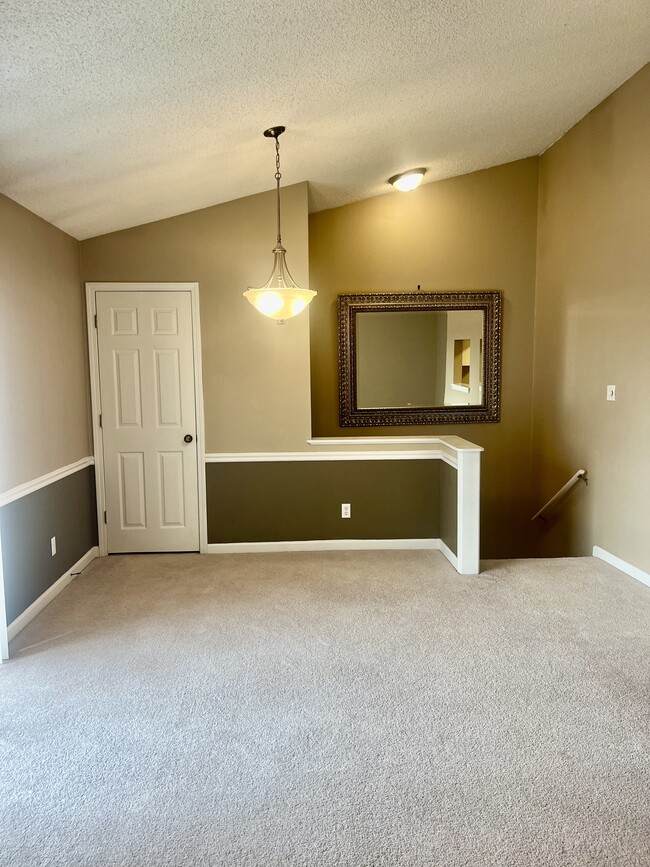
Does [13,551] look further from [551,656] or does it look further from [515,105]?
[515,105]

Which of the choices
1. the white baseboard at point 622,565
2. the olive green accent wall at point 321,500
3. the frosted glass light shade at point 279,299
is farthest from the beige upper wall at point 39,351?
the white baseboard at point 622,565

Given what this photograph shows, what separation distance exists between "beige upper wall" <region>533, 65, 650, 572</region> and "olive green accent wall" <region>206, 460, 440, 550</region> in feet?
3.63

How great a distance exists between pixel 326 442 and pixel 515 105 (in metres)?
2.57

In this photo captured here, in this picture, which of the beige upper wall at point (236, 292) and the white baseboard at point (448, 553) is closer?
the white baseboard at point (448, 553)

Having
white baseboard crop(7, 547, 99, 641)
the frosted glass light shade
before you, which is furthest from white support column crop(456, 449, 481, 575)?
white baseboard crop(7, 547, 99, 641)

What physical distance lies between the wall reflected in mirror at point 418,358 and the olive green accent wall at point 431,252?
0.74ft

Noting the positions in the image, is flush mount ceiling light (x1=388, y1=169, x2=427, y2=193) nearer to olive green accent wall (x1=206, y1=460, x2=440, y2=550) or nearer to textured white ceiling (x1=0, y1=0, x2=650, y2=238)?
textured white ceiling (x1=0, y1=0, x2=650, y2=238)

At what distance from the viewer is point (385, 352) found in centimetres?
499

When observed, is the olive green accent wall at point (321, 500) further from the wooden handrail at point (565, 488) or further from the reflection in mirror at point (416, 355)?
the wooden handrail at point (565, 488)

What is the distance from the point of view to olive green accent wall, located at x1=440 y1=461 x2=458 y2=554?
4055 mm

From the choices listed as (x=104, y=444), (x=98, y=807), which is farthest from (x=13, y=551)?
(x=98, y=807)

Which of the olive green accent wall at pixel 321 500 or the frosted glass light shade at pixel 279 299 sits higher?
the frosted glass light shade at pixel 279 299

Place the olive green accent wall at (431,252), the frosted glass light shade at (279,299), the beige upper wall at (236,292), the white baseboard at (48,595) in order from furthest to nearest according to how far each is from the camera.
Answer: the olive green accent wall at (431,252), the beige upper wall at (236,292), the frosted glass light shade at (279,299), the white baseboard at (48,595)

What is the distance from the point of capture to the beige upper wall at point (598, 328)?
368 cm
